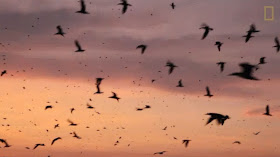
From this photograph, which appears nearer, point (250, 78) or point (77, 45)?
point (250, 78)

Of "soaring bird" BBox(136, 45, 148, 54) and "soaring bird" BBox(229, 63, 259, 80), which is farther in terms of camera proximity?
"soaring bird" BBox(136, 45, 148, 54)

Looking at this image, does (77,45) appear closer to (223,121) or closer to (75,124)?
(75,124)

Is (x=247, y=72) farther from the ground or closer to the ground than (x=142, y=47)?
closer to the ground

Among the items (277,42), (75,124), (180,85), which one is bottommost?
(75,124)

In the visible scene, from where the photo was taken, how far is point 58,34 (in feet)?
154

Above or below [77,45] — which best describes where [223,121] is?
below

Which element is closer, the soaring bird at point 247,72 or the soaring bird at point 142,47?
the soaring bird at point 247,72

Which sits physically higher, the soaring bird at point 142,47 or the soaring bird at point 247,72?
the soaring bird at point 142,47

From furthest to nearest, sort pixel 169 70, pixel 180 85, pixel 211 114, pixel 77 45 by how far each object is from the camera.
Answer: pixel 180 85, pixel 169 70, pixel 77 45, pixel 211 114

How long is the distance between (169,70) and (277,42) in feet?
34.4

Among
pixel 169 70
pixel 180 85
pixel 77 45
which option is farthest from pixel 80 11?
pixel 180 85

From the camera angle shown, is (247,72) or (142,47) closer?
(247,72)

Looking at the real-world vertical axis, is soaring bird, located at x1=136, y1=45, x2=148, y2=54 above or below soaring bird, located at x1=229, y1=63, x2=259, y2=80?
above

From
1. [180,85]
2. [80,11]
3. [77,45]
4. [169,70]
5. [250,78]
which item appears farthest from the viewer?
[180,85]
